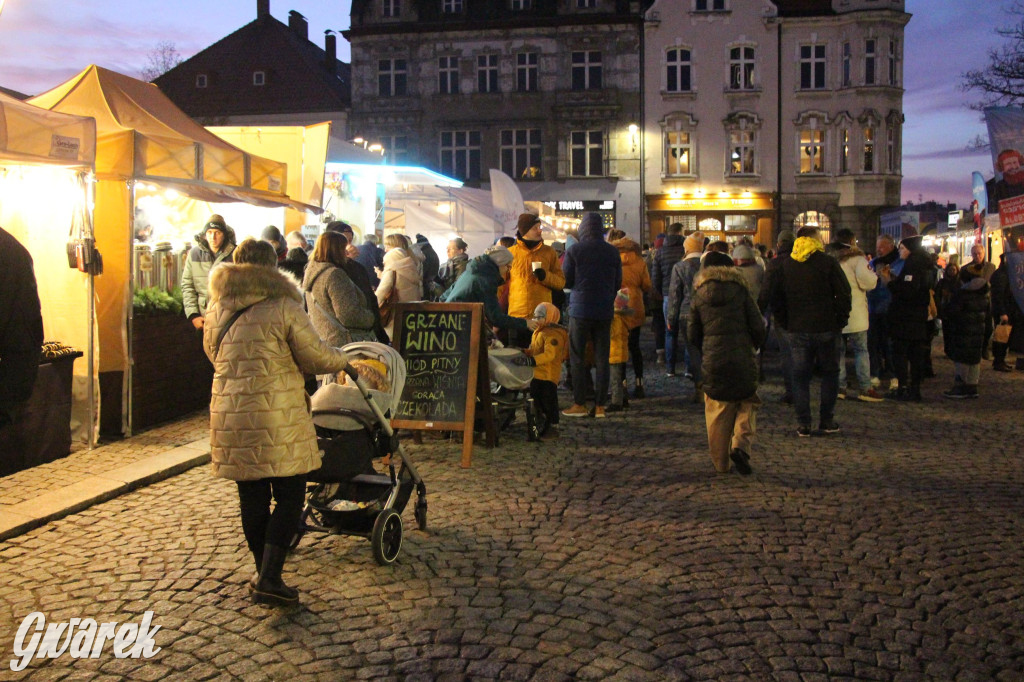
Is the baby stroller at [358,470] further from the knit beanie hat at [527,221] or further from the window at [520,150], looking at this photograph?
the window at [520,150]

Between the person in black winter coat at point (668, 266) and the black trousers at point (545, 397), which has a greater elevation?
the person in black winter coat at point (668, 266)

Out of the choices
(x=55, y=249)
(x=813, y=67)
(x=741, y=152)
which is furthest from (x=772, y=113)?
(x=55, y=249)

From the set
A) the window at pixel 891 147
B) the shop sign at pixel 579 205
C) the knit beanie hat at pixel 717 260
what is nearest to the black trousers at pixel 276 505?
the knit beanie hat at pixel 717 260

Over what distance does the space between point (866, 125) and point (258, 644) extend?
39.4m

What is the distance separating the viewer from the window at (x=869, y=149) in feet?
129

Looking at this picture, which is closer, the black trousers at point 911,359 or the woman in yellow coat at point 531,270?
the woman in yellow coat at point 531,270

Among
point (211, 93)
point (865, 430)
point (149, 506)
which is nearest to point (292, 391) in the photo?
point (149, 506)

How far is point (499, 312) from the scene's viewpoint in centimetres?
859

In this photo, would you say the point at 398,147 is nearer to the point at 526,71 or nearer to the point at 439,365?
A: the point at 526,71

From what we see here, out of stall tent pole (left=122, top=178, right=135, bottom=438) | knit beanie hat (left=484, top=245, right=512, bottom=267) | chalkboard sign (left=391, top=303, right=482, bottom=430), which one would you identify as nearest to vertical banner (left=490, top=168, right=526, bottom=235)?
knit beanie hat (left=484, top=245, right=512, bottom=267)

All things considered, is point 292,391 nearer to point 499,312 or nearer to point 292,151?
point 499,312

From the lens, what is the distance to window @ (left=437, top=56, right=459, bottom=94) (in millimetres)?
40375

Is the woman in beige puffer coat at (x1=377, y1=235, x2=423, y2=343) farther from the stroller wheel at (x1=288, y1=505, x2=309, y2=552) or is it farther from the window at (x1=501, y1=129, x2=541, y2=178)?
the window at (x1=501, y1=129, x2=541, y2=178)

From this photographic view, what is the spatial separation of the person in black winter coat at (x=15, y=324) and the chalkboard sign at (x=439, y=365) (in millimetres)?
3541
